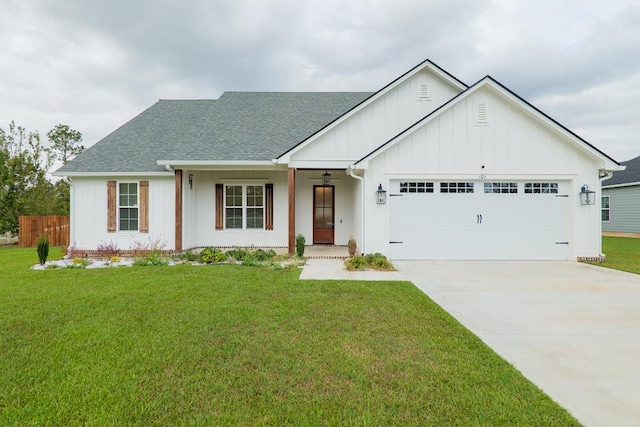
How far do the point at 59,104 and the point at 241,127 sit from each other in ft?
60.8

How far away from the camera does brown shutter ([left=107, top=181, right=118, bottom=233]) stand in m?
10.9

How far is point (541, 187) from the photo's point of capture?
31.5ft

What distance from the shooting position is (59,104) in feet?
72.7

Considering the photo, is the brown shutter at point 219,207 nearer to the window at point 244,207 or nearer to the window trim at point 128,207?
the window at point 244,207

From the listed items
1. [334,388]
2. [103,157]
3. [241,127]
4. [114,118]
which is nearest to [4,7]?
[103,157]

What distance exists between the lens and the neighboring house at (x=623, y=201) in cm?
1839

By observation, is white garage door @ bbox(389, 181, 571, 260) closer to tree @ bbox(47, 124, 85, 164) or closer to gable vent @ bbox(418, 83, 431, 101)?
gable vent @ bbox(418, 83, 431, 101)

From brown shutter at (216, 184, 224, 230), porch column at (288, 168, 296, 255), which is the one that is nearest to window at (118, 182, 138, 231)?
brown shutter at (216, 184, 224, 230)

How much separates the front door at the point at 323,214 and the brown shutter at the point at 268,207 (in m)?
1.67

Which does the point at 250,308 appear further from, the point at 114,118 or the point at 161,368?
the point at 114,118

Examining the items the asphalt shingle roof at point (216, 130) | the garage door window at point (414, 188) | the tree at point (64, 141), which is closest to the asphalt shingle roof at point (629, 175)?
the garage door window at point (414, 188)

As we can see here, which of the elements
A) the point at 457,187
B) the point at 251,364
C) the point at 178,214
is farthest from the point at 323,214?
the point at 251,364

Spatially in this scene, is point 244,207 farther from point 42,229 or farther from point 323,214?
point 42,229

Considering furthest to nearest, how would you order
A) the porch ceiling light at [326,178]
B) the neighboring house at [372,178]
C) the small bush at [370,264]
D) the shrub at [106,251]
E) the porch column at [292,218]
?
the porch ceiling light at [326,178]
the shrub at [106,251]
the porch column at [292,218]
the neighboring house at [372,178]
the small bush at [370,264]
